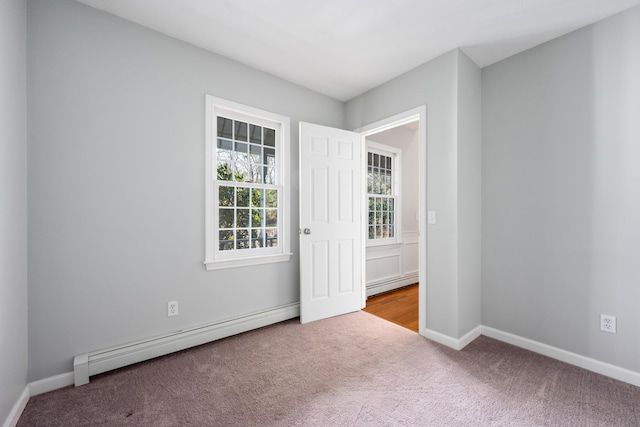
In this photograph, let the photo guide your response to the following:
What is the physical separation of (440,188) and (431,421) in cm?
181

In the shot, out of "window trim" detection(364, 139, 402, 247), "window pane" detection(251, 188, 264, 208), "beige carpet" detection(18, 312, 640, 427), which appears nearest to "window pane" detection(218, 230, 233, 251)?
"window pane" detection(251, 188, 264, 208)

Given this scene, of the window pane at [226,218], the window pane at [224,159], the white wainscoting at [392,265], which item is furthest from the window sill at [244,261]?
the white wainscoting at [392,265]

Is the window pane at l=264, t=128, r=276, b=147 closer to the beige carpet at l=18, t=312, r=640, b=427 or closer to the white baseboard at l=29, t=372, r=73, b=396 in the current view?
the beige carpet at l=18, t=312, r=640, b=427

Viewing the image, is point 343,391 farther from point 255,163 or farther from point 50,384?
point 255,163

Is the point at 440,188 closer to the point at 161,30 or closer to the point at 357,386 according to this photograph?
the point at 357,386

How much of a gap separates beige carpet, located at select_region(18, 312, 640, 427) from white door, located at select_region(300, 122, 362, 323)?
27.6 inches

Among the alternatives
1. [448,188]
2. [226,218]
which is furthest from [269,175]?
[448,188]

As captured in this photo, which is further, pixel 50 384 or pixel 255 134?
pixel 255 134

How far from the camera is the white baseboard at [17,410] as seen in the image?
1.48 metres

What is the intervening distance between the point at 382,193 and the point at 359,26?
2.60 m

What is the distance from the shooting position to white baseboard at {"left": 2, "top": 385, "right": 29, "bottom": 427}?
1.48 meters

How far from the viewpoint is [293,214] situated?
10.3 ft

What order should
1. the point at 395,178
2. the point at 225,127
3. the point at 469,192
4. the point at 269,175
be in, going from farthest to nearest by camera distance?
1. the point at 395,178
2. the point at 269,175
3. the point at 225,127
4. the point at 469,192

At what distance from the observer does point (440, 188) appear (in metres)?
2.60
